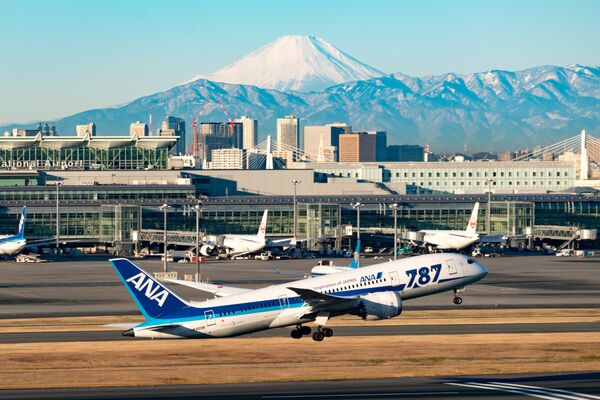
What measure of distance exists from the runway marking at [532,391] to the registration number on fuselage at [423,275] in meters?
20.1

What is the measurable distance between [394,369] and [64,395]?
20489 millimetres

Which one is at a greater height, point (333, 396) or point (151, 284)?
point (151, 284)

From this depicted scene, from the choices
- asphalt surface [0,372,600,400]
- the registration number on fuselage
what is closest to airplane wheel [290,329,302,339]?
the registration number on fuselage

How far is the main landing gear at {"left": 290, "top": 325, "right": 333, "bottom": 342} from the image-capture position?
272 ft

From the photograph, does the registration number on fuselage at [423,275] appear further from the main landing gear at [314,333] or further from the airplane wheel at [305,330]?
the airplane wheel at [305,330]

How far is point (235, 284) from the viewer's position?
14750cm

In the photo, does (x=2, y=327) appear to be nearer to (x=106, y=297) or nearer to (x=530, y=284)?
(x=106, y=297)

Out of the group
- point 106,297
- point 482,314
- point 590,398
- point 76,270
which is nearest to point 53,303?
point 106,297

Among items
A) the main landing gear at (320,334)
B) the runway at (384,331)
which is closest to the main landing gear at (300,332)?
the main landing gear at (320,334)

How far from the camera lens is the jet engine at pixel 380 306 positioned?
80188 millimetres

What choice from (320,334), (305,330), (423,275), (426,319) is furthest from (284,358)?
(426,319)

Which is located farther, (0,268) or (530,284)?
(0,268)

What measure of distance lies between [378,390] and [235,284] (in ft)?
282

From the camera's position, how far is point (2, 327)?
96.9 metres
